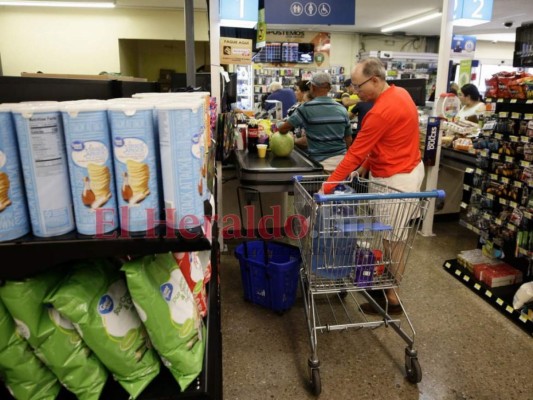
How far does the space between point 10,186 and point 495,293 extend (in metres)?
3.42

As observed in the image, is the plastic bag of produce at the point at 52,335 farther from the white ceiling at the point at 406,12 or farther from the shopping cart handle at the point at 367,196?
the white ceiling at the point at 406,12

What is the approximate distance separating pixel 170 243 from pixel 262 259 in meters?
2.20

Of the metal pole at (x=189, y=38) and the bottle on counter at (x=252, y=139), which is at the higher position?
the metal pole at (x=189, y=38)

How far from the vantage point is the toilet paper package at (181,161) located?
37.4 inches

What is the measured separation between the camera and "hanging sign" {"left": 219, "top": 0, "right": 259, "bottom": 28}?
13.4 ft

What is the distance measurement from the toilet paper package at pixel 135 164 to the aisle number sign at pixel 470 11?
4.47 m

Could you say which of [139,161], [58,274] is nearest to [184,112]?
[139,161]

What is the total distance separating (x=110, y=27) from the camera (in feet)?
29.4

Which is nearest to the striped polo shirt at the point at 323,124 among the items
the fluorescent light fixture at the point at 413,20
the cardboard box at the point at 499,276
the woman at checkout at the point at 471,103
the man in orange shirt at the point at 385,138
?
the man in orange shirt at the point at 385,138

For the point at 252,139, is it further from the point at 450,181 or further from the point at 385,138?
the point at 450,181

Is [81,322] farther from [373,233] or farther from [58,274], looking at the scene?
[373,233]

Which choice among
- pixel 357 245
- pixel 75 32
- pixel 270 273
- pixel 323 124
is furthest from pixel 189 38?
pixel 75 32

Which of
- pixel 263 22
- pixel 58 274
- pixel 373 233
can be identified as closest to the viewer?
pixel 58 274

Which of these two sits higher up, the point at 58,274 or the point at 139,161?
the point at 139,161
